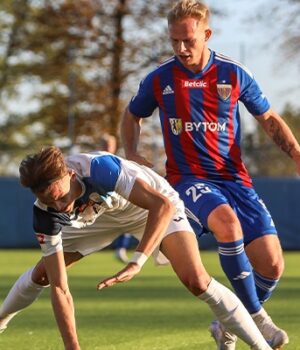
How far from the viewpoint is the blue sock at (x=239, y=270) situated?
785 cm

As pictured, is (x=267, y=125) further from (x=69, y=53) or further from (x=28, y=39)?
(x=28, y=39)

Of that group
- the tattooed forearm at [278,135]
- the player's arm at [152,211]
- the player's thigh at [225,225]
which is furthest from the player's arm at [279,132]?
the player's arm at [152,211]

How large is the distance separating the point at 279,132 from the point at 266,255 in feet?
2.86

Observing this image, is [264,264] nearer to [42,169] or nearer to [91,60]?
[42,169]

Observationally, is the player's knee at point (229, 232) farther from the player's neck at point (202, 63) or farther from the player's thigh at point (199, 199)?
the player's neck at point (202, 63)

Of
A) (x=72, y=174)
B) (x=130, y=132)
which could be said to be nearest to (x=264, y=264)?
(x=130, y=132)

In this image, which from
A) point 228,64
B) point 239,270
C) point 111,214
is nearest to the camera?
point 111,214

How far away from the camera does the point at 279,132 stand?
28.0 feet

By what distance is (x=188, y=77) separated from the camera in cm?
828

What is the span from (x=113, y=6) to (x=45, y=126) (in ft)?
14.8

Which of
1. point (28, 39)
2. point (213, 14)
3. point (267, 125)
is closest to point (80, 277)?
point (267, 125)

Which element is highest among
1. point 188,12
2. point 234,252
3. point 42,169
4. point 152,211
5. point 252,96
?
point 188,12

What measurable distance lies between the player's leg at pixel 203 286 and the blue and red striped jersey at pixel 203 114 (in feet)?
3.78

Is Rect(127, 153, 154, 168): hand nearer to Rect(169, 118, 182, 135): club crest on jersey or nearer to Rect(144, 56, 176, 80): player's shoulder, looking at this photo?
Rect(169, 118, 182, 135): club crest on jersey
